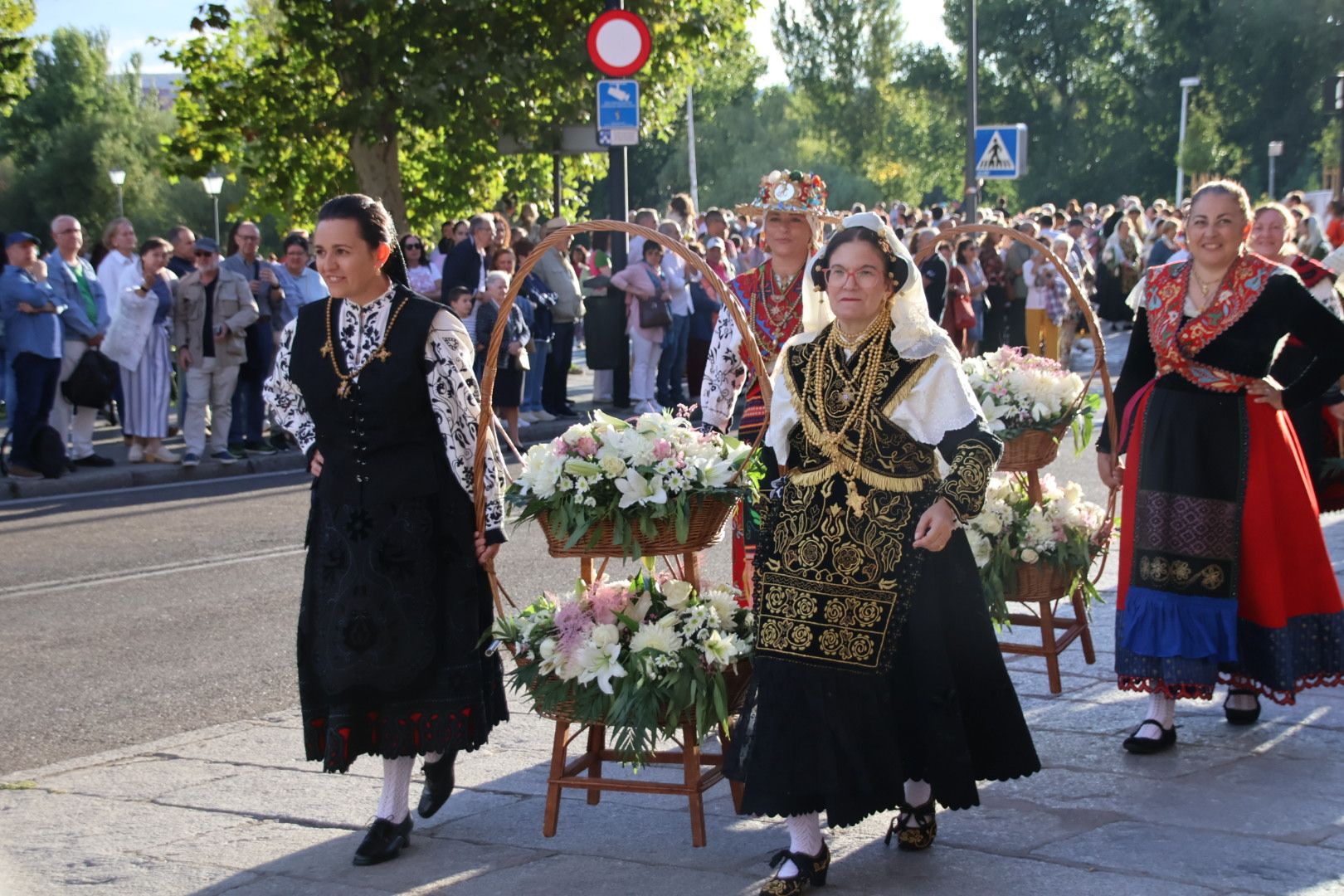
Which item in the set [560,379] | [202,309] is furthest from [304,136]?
[202,309]

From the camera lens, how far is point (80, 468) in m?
14.4

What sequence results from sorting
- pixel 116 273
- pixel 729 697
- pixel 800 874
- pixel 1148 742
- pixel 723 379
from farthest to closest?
pixel 116 273 < pixel 723 379 < pixel 1148 742 < pixel 729 697 < pixel 800 874

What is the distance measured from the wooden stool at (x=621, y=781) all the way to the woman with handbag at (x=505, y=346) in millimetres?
9449

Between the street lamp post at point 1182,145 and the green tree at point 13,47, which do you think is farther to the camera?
the street lamp post at point 1182,145

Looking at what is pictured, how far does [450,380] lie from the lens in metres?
5.15

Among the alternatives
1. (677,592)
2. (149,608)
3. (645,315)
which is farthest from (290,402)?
(645,315)

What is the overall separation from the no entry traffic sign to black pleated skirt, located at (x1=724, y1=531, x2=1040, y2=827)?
1195 cm

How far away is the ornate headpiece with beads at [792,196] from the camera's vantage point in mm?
6391

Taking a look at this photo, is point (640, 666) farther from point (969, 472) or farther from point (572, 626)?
point (969, 472)

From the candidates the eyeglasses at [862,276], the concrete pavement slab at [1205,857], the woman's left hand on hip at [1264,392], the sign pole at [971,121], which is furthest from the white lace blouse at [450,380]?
the sign pole at [971,121]

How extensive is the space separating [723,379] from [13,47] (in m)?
20.7

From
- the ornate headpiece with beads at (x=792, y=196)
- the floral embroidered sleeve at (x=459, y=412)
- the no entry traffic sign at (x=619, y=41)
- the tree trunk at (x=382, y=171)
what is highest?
the no entry traffic sign at (x=619, y=41)

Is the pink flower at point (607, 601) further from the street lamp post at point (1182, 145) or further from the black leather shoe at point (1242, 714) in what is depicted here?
the street lamp post at point (1182, 145)

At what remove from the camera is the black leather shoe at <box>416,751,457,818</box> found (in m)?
5.39
